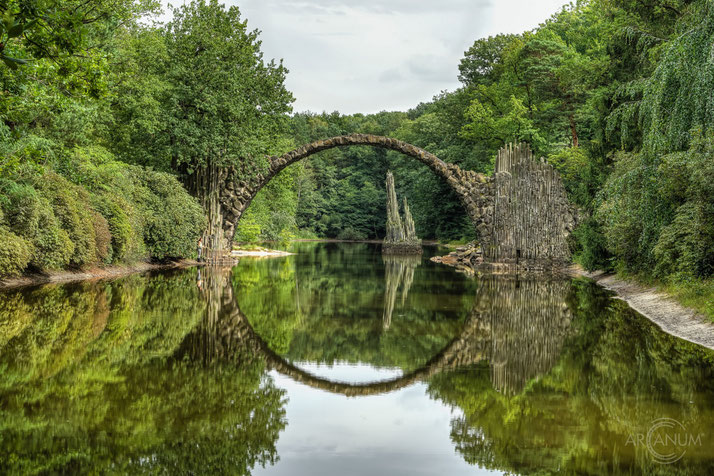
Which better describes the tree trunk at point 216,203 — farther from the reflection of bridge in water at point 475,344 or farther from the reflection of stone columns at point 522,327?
the reflection of stone columns at point 522,327

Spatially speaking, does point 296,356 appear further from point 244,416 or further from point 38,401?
point 38,401

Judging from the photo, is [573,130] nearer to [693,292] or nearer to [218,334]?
[693,292]

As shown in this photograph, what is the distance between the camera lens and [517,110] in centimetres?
3681

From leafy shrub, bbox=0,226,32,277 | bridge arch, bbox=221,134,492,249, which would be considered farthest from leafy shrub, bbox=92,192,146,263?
bridge arch, bbox=221,134,492,249

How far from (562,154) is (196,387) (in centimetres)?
2571

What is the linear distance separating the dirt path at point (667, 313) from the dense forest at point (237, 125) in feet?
2.05

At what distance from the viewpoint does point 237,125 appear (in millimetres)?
25312

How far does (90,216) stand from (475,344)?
12.3 metres

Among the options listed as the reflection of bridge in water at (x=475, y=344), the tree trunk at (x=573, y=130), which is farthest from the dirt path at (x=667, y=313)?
the tree trunk at (x=573, y=130)

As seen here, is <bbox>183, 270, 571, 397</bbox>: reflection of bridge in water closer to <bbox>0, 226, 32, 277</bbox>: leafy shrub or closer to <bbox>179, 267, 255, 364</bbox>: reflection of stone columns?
<bbox>179, 267, 255, 364</bbox>: reflection of stone columns

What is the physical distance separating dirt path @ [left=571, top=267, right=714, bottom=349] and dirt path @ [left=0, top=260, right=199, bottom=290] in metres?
13.5

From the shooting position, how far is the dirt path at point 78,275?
1538 cm

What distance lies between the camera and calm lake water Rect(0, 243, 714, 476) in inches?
183

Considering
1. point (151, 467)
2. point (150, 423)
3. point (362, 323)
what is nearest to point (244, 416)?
point (150, 423)
